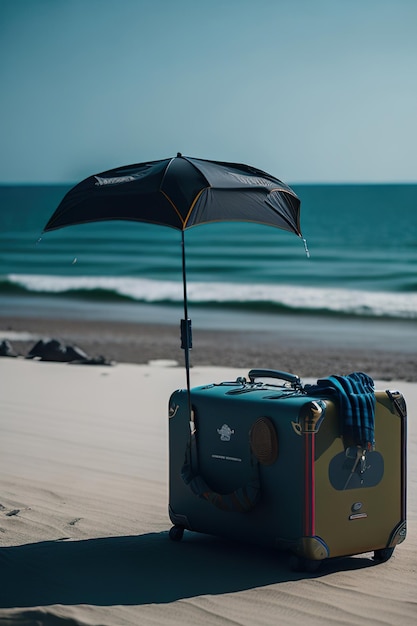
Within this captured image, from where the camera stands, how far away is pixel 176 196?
5137 mm

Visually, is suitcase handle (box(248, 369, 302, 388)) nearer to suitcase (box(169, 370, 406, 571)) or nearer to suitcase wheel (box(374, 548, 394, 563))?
suitcase (box(169, 370, 406, 571))

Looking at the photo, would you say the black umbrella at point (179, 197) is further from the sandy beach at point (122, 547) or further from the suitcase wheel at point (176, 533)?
the sandy beach at point (122, 547)

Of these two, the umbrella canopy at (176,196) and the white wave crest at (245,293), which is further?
the white wave crest at (245,293)

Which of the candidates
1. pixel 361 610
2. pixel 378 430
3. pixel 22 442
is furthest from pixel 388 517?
pixel 22 442

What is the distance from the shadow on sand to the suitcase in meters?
0.12

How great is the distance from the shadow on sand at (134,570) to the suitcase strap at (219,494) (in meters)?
0.29

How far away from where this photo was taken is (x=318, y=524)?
4.77 meters

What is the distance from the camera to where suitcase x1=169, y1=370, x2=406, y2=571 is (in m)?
4.75

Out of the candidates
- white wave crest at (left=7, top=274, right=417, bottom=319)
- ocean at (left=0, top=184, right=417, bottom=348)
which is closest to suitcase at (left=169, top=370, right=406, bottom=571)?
ocean at (left=0, top=184, right=417, bottom=348)

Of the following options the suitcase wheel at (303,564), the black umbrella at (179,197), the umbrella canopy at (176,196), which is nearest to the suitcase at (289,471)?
the suitcase wheel at (303,564)

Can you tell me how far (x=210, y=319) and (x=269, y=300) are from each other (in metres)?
4.00

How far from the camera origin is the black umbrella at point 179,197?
16.9 feet

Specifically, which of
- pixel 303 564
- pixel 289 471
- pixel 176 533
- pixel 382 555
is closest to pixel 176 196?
pixel 289 471

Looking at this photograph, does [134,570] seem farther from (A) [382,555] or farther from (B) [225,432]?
(A) [382,555]
